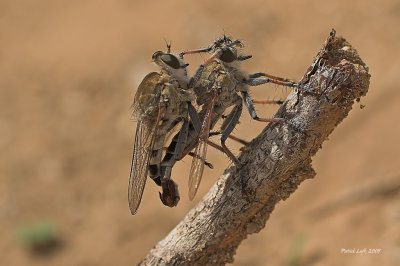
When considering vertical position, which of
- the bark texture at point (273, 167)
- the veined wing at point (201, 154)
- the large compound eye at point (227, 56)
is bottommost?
the bark texture at point (273, 167)

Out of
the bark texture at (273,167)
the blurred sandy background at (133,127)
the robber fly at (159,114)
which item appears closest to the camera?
the bark texture at (273,167)

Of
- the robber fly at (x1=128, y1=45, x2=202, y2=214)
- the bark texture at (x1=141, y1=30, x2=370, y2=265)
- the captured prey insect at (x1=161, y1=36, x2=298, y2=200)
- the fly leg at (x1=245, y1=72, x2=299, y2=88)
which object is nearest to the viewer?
the bark texture at (x1=141, y1=30, x2=370, y2=265)

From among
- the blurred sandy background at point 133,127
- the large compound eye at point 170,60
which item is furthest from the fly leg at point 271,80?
the blurred sandy background at point 133,127

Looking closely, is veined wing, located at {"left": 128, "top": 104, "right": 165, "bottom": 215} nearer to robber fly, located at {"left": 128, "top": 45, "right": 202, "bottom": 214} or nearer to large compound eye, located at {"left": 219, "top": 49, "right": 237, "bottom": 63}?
robber fly, located at {"left": 128, "top": 45, "right": 202, "bottom": 214}

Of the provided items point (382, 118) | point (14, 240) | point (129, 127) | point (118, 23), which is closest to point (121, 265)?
point (14, 240)

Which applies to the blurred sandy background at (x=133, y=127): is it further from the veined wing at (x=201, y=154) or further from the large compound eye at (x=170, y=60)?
the large compound eye at (x=170, y=60)

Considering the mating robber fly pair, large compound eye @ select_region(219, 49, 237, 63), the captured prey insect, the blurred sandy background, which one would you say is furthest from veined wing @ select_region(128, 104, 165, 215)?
the blurred sandy background
